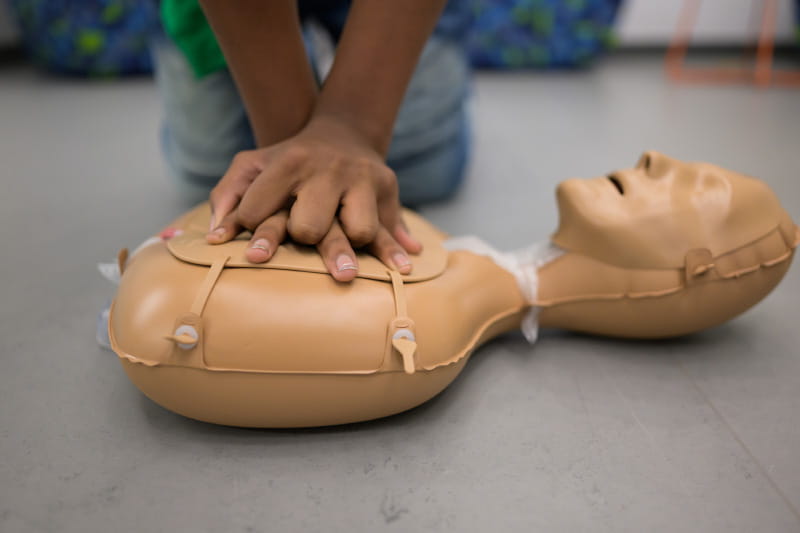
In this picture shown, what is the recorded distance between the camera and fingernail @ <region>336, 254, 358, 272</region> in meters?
0.73

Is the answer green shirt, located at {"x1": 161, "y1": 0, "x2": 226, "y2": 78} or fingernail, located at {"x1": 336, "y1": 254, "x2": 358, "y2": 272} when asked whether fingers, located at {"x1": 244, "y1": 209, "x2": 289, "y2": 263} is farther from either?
green shirt, located at {"x1": 161, "y1": 0, "x2": 226, "y2": 78}

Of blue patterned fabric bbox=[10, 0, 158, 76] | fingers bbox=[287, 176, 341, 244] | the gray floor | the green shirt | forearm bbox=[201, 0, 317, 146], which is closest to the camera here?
the gray floor

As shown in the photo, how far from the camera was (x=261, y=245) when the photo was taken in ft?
2.41

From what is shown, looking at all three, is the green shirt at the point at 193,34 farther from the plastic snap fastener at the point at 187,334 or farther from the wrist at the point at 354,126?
the plastic snap fastener at the point at 187,334

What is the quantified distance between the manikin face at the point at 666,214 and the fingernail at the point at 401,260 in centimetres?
24

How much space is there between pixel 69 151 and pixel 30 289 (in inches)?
30.0

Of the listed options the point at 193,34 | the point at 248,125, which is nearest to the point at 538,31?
the point at 248,125

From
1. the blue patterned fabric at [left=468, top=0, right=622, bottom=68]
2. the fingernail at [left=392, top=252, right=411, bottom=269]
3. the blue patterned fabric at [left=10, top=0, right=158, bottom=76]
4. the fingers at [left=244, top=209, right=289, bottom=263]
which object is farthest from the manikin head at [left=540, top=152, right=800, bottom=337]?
the blue patterned fabric at [left=10, top=0, right=158, bottom=76]

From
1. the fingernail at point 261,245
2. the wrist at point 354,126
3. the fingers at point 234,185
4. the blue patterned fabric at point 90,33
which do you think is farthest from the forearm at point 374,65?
the blue patterned fabric at point 90,33

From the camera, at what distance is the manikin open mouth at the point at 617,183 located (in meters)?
0.89

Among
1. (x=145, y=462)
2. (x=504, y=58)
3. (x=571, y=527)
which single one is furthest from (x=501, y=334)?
(x=504, y=58)

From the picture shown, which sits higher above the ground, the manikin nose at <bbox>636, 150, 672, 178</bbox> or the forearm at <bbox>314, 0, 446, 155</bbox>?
the forearm at <bbox>314, 0, 446, 155</bbox>

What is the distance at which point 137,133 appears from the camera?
1.85 meters

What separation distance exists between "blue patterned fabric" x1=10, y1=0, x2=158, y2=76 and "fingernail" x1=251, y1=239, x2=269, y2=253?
187cm
